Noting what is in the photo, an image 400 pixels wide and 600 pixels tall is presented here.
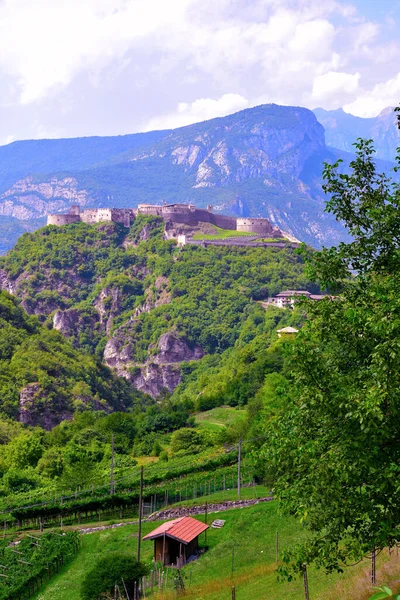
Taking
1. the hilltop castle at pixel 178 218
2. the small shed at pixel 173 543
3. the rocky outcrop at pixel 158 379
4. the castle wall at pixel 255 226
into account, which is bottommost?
the rocky outcrop at pixel 158 379

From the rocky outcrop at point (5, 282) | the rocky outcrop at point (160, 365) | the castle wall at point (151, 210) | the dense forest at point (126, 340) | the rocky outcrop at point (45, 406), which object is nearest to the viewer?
the dense forest at point (126, 340)

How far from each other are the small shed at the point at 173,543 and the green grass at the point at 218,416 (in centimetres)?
4193

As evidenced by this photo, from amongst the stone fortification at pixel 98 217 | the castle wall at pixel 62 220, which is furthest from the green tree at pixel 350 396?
the castle wall at pixel 62 220

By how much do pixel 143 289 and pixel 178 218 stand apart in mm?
18055

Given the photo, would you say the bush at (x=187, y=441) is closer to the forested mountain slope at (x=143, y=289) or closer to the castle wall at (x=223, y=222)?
the forested mountain slope at (x=143, y=289)

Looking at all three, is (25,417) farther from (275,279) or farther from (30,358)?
(275,279)

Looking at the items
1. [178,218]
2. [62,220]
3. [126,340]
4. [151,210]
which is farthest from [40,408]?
[62,220]

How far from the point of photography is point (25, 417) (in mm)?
88250

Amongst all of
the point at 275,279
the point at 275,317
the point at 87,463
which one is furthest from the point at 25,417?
the point at 275,279

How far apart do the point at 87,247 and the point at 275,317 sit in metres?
63.0

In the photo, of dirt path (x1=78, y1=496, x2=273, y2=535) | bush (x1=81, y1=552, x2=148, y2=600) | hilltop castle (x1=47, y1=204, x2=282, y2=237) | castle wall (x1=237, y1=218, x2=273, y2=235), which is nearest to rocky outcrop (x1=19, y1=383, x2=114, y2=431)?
dirt path (x1=78, y1=496, x2=273, y2=535)

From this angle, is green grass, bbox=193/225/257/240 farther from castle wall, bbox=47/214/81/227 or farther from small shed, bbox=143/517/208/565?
small shed, bbox=143/517/208/565

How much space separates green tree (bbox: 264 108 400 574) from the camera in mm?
13852

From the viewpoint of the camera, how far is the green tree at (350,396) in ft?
45.4
